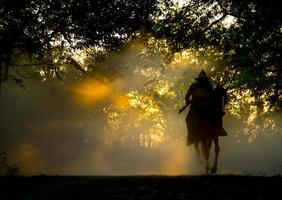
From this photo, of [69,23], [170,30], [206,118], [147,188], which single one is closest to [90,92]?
[170,30]

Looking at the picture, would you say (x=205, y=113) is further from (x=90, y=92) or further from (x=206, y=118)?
(x=90, y=92)

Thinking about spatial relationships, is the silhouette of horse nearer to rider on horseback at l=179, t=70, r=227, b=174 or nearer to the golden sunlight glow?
rider on horseback at l=179, t=70, r=227, b=174

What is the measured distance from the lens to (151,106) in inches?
3536

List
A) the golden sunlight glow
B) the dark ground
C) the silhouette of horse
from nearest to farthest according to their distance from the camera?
the dark ground, the silhouette of horse, the golden sunlight glow

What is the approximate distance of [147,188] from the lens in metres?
9.63

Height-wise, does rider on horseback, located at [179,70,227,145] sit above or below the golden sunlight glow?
below

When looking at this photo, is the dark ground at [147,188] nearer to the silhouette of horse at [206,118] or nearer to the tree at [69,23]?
the silhouette of horse at [206,118]

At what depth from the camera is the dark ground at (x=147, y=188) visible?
8633 millimetres

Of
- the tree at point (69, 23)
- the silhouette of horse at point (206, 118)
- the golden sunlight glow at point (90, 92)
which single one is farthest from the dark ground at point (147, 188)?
the golden sunlight glow at point (90, 92)

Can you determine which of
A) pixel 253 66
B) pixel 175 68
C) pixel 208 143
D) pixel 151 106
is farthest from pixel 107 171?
pixel 208 143

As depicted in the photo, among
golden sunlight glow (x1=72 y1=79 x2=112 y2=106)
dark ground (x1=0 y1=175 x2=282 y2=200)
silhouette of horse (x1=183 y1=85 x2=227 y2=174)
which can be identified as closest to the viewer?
dark ground (x1=0 y1=175 x2=282 y2=200)

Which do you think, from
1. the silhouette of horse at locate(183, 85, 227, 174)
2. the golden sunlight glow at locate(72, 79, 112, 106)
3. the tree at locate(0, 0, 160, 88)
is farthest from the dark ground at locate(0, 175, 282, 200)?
the golden sunlight glow at locate(72, 79, 112, 106)

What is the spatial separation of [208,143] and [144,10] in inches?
233

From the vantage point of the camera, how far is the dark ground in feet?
28.3
